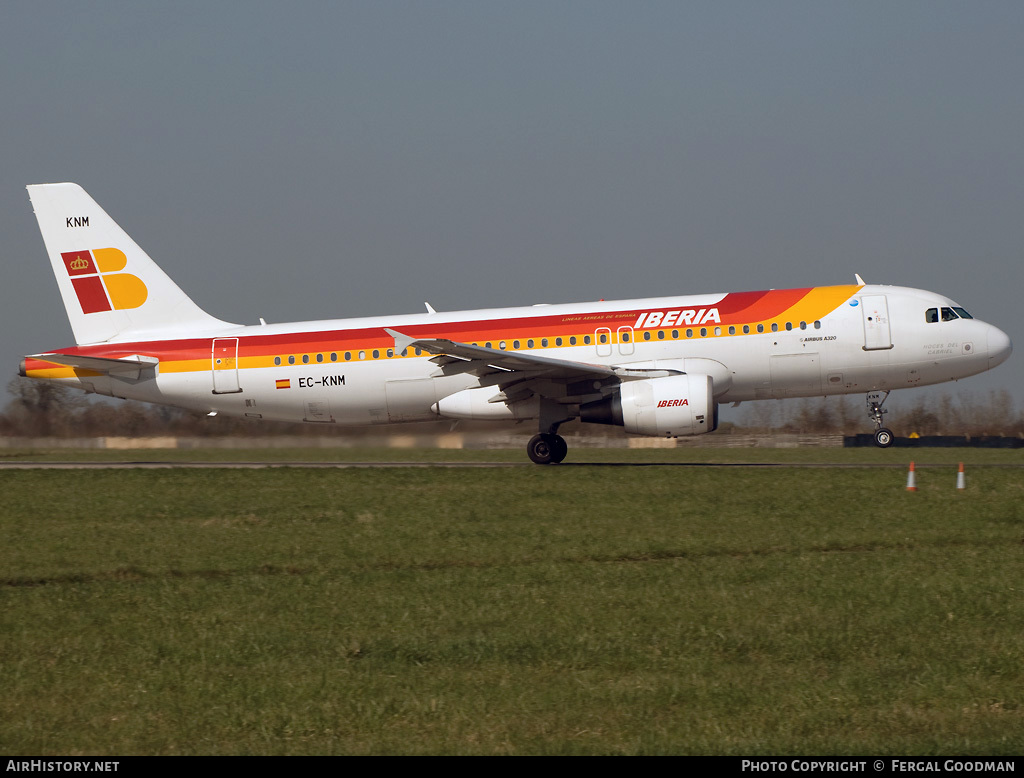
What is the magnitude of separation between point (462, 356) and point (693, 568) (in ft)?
40.2

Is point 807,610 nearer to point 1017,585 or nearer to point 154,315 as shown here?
point 1017,585

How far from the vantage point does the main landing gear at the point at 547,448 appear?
26.5 metres

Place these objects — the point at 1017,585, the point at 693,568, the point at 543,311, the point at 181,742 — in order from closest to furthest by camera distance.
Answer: the point at 181,742
the point at 1017,585
the point at 693,568
the point at 543,311


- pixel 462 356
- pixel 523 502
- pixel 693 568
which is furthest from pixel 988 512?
pixel 462 356

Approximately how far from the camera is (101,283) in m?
28.3

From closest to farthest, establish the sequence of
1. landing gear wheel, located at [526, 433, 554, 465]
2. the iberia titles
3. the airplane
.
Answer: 1. the airplane
2. the iberia titles
3. landing gear wheel, located at [526, 433, 554, 465]

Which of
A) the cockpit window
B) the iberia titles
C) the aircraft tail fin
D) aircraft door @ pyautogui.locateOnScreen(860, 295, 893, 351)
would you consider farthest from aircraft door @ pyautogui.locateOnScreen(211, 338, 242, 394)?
the cockpit window

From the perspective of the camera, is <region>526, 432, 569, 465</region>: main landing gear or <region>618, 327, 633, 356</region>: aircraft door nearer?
<region>618, 327, 633, 356</region>: aircraft door

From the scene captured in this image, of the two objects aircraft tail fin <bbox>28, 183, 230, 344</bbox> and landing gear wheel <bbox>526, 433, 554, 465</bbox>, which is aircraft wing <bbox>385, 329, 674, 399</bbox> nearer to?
landing gear wheel <bbox>526, 433, 554, 465</bbox>

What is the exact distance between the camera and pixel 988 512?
1678cm

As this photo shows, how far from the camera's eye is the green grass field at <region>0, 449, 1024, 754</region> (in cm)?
793

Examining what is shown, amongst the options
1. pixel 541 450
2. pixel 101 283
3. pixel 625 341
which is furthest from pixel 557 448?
pixel 101 283
